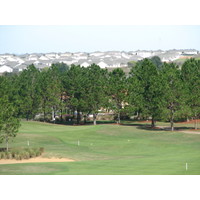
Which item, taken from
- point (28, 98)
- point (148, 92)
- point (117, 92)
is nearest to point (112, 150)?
point (148, 92)

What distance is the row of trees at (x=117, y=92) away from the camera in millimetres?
69562

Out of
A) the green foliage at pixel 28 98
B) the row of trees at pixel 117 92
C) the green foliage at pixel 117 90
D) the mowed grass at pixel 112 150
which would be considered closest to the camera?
the mowed grass at pixel 112 150

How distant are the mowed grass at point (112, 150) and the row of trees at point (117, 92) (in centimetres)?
641

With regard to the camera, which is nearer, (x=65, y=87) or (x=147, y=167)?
(x=147, y=167)

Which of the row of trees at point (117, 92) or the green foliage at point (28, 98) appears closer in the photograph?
the row of trees at point (117, 92)

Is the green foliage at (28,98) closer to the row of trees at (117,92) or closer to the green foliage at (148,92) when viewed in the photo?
the row of trees at (117,92)

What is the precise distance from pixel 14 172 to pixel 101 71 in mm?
61257

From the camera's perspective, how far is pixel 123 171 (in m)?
35.2

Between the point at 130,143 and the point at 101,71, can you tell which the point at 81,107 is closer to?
the point at 101,71

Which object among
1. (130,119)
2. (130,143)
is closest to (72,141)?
(130,143)

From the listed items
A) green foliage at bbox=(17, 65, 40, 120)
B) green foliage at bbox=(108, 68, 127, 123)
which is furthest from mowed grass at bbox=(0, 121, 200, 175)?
green foliage at bbox=(17, 65, 40, 120)

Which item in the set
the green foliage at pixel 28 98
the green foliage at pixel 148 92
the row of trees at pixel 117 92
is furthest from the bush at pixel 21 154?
the green foliage at pixel 28 98

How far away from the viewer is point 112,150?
52.2 metres

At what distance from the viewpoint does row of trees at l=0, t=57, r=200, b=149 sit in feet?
228
